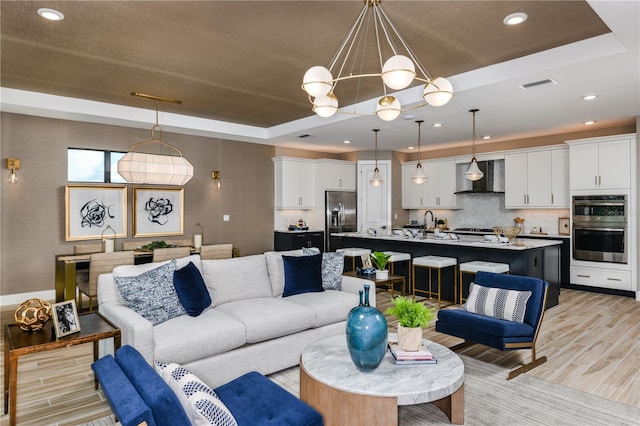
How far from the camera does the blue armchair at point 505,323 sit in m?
3.14

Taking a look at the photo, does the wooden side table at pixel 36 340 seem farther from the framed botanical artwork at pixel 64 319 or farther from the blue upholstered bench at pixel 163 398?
the blue upholstered bench at pixel 163 398

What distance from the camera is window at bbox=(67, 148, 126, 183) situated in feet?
19.4

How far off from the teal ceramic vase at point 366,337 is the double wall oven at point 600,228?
5.71 metres

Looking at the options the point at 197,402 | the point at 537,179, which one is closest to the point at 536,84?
the point at 537,179

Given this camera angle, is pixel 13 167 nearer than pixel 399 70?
No

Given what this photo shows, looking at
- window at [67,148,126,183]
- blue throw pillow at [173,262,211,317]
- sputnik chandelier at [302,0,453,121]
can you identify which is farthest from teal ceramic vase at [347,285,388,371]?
window at [67,148,126,183]

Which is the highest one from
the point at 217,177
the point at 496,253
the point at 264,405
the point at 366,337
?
the point at 217,177

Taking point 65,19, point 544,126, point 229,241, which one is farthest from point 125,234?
point 544,126

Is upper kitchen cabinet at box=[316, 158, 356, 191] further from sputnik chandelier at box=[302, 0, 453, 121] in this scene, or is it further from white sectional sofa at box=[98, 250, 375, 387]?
white sectional sofa at box=[98, 250, 375, 387]

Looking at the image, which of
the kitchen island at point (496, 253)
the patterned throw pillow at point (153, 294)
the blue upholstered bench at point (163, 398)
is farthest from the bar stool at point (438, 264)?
the blue upholstered bench at point (163, 398)

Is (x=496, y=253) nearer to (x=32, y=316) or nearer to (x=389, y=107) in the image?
(x=389, y=107)

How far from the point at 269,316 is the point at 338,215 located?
579 cm

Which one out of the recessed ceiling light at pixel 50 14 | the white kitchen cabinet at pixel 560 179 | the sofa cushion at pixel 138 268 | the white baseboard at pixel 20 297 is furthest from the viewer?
the white kitchen cabinet at pixel 560 179

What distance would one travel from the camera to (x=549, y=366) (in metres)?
3.36
